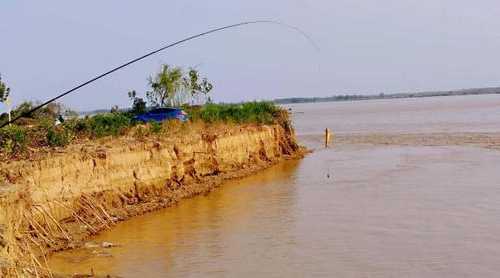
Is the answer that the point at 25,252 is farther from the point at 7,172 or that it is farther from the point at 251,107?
the point at 251,107

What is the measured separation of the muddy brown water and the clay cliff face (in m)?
0.56

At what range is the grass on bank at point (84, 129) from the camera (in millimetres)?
15820

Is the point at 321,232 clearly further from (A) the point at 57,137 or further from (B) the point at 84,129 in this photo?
(B) the point at 84,129

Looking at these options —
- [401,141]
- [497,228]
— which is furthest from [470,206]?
[401,141]

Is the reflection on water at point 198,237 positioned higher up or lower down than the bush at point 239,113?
lower down

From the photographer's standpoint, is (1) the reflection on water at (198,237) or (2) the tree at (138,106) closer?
(1) the reflection on water at (198,237)

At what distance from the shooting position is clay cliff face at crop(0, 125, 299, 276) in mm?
11102

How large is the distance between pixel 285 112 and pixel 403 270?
23.2 meters

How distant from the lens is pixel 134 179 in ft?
58.0

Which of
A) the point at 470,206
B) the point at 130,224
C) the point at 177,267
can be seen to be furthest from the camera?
the point at 470,206

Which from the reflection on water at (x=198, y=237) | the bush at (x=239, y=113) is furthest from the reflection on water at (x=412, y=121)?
the reflection on water at (x=198, y=237)

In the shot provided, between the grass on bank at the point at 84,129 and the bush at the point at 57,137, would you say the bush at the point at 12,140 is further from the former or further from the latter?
the bush at the point at 57,137

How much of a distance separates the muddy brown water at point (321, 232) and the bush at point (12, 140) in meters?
3.14

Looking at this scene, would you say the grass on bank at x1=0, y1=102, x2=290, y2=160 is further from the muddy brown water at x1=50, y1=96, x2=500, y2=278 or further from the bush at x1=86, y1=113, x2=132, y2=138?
the muddy brown water at x1=50, y1=96, x2=500, y2=278
